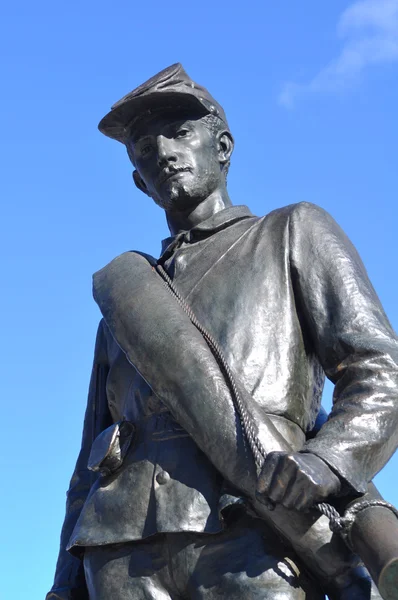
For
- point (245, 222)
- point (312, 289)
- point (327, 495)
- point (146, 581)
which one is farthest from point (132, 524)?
point (245, 222)

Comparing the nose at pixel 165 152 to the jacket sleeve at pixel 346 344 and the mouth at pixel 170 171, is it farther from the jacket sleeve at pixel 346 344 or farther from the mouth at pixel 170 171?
the jacket sleeve at pixel 346 344

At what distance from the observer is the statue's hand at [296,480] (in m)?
4.58

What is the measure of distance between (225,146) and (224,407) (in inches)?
77.3

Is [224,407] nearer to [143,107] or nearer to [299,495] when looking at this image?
[299,495]

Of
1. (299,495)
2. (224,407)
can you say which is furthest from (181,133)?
(299,495)

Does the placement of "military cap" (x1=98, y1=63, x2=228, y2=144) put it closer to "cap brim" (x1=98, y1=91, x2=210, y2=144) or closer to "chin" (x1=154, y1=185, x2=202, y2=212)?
"cap brim" (x1=98, y1=91, x2=210, y2=144)

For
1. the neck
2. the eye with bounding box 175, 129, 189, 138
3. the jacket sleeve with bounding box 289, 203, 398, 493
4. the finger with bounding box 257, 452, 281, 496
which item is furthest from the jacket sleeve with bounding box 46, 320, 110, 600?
the finger with bounding box 257, 452, 281, 496

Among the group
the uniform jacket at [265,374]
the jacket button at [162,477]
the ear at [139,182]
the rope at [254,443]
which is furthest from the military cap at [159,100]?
the jacket button at [162,477]

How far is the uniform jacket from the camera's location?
490 centimetres

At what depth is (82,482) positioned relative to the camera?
5.86 meters

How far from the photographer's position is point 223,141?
21.3 feet

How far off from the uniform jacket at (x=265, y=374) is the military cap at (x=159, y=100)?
765mm

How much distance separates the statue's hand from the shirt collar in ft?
5.62

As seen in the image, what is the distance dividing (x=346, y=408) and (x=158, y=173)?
1900mm
